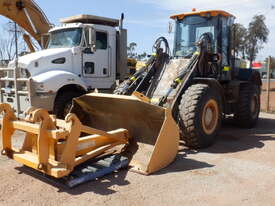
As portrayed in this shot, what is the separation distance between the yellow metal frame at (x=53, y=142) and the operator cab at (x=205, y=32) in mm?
3894

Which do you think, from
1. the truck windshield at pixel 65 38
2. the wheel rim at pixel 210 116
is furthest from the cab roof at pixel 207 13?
the truck windshield at pixel 65 38

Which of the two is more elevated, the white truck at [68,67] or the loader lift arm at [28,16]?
the loader lift arm at [28,16]

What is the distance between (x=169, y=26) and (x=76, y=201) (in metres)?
5.77

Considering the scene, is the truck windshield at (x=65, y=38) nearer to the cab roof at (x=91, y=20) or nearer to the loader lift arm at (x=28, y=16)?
the cab roof at (x=91, y=20)

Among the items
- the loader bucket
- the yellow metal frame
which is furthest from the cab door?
the yellow metal frame

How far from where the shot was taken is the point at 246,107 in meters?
8.11

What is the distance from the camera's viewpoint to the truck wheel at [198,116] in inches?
224

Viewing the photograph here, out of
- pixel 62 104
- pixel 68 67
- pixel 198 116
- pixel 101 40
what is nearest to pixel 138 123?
pixel 198 116

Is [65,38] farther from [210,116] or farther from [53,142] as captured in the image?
[53,142]

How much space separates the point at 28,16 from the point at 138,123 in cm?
709

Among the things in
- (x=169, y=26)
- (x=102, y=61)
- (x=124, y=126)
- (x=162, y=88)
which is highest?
(x=169, y=26)

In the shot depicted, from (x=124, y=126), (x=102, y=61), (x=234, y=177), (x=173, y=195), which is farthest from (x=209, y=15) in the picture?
(x=173, y=195)

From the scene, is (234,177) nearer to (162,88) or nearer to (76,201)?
(76,201)

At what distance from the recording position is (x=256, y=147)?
6367 millimetres
